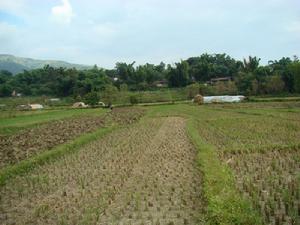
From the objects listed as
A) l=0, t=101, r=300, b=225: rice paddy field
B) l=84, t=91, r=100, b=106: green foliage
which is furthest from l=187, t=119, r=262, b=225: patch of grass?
l=84, t=91, r=100, b=106: green foliage

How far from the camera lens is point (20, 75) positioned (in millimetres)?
87250

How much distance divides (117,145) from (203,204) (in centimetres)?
926

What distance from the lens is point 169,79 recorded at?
80.1 meters

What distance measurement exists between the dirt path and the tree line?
48.3 metres

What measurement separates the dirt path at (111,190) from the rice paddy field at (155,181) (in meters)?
0.02

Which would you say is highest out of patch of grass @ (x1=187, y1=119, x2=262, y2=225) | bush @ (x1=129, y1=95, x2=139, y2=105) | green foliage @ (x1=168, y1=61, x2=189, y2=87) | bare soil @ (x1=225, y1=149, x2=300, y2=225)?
green foliage @ (x1=168, y1=61, x2=189, y2=87)

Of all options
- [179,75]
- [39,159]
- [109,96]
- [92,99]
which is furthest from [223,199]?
[179,75]

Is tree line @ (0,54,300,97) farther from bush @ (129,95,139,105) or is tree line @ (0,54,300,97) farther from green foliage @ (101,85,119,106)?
bush @ (129,95,139,105)

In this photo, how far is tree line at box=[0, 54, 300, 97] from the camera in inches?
2387

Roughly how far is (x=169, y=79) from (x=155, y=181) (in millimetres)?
70906

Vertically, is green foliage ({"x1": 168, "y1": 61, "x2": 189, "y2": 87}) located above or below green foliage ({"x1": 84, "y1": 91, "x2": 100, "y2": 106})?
above

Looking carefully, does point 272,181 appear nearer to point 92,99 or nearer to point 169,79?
point 92,99

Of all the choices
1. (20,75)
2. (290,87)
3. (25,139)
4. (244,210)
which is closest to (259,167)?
(244,210)

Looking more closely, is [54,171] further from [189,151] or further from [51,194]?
[189,151]
